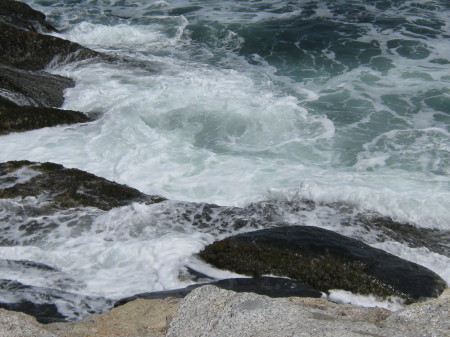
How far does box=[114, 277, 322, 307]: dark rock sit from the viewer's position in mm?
6582

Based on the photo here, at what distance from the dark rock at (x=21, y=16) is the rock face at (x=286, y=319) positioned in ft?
51.3

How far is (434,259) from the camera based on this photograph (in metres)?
8.55

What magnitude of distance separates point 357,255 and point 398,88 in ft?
33.3

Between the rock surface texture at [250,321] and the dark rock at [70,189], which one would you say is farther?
the dark rock at [70,189]

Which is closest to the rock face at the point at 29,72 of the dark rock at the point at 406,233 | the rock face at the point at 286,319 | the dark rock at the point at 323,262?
the dark rock at the point at 323,262

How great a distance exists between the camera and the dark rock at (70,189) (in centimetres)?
936

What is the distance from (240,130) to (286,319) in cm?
956

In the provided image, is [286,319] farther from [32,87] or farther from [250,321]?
[32,87]

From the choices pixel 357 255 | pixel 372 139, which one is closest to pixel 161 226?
pixel 357 255

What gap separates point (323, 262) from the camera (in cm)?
744

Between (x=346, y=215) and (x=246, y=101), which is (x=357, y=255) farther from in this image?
(x=246, y=101)

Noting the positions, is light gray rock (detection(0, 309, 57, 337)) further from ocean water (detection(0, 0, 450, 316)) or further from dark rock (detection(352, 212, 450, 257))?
dark rock (detection(352, 212, 450, 257))

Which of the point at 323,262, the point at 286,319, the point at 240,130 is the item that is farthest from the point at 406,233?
the point at 240,130

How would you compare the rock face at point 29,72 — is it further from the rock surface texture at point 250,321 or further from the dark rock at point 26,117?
the rock surface texture at point 250,321
